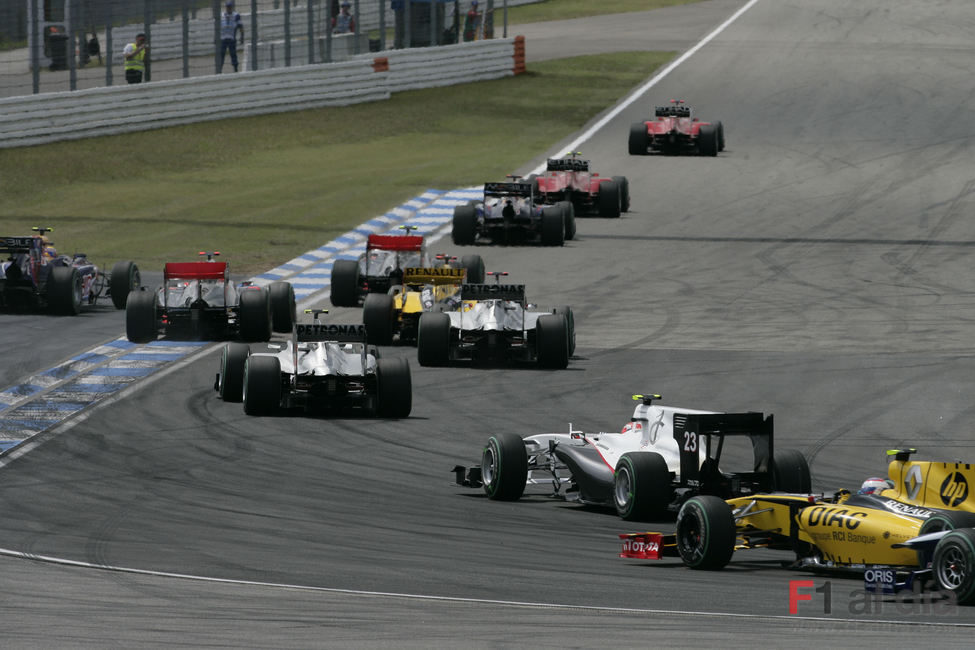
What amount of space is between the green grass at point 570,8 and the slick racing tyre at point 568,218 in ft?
134

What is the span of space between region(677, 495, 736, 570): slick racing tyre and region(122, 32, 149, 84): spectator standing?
109ft

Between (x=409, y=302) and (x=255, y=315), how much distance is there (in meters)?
2.35

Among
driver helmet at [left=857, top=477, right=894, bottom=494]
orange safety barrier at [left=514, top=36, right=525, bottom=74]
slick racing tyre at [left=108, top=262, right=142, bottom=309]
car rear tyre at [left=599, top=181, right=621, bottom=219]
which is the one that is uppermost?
orange safety barrier at [left=514, top=36, right=525, bottom=74]

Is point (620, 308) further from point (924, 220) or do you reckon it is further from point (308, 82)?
point (308, 82)

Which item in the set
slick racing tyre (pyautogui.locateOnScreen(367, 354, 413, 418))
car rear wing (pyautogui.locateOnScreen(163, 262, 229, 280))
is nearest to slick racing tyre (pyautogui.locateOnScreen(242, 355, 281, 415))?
slick racing tyre (pyautogui.locateOnScreen(367, 354, 413, 418))

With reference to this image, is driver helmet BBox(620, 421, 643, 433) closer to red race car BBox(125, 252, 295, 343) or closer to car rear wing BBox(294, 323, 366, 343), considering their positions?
car rear wing BBox(294, 323, 366, 343)

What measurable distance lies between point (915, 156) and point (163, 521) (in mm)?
32454

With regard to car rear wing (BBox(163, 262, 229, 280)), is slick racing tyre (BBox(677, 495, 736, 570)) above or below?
below

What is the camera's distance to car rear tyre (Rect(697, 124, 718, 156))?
43.3 m

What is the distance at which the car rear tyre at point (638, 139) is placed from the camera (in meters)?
43.5

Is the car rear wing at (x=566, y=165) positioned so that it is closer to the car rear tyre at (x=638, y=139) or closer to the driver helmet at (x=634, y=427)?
the car rear tyre at (x=638, y=139)

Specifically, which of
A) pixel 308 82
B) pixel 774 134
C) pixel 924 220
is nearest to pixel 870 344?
pixel 924 220

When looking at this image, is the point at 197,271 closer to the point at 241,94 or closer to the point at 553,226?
the point at 553,226

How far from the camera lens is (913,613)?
414 inches
